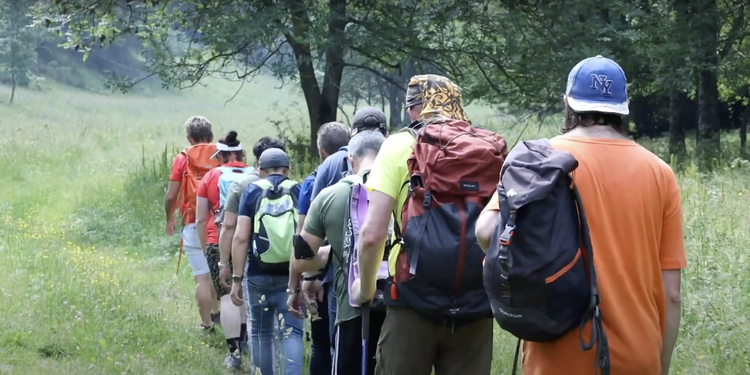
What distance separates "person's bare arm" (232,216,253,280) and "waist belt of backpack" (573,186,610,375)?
12.3 ft

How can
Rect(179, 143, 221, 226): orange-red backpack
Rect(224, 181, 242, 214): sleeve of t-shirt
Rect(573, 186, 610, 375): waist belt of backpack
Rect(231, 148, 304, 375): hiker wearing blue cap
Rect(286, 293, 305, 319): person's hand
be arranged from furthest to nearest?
Rect(179, 143, 221, 226): orange-red backpack → Rect(224, 181, 242, 214): sleeve of t-shirt → Rect(231, 148, 304, 375): hiker wearing blue cap → Rect(286, 293, 305, 319): person's hand → Rect(573, 186, 610, 375): waist belt of backpack

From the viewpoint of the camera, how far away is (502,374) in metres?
6.68

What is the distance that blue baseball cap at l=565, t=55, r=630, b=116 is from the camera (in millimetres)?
3117

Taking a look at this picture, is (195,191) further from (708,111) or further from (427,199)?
(708,111)

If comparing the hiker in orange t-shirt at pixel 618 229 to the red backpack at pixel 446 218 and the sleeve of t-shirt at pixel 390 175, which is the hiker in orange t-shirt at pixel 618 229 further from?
the sleeve of t-shirt at pixel 390 175

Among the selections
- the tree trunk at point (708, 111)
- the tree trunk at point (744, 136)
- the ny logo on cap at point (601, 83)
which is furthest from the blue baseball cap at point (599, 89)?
the tree trunk at point (708, 111)

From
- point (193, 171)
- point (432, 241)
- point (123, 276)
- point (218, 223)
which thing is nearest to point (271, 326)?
point (218, 223)

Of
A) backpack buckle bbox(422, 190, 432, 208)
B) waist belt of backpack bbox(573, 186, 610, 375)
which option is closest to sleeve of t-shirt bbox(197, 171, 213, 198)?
backpack buckle bbox(422, 190, 432, 208)

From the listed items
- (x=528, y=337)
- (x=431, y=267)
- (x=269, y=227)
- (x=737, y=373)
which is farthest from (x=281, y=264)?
(x=528, y=337)

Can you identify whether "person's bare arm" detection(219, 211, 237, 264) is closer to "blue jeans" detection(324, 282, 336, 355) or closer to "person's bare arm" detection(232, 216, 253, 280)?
"person's bare arm" detection(232, 216, 253, 280)

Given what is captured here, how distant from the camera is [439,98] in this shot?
4.38 metres

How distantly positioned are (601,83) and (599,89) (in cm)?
2

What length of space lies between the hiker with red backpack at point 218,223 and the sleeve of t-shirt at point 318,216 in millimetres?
2498

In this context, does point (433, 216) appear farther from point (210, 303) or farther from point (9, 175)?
point (9, 175)
